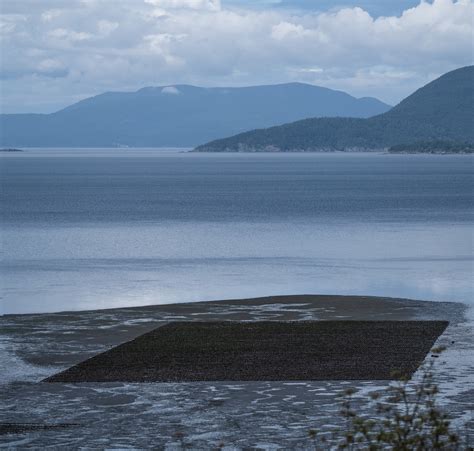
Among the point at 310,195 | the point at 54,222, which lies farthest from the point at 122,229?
the point at 310,195

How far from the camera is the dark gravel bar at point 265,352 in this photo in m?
18.4

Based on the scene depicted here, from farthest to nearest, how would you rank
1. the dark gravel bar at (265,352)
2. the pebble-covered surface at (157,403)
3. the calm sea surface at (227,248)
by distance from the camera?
the calm sea surface at (227,248) < the dark gravel bar at (265,352) < the pebble-covered surface at (157,403)

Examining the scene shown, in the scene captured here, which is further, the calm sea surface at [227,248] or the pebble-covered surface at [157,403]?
the calm sea surface at [227,248]

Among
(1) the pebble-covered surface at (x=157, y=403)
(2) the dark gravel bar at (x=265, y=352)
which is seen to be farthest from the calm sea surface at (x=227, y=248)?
(1) the pebble-covered surface at (x=157, y=403)

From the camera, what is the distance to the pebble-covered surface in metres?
14.3

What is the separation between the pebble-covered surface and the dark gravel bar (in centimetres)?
47

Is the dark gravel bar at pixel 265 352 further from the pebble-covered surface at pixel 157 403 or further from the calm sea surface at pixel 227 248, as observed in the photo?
the calm sea surface at pixel 227 248

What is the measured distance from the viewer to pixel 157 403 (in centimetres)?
1630

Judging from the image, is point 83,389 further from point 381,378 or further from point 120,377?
point 381,378

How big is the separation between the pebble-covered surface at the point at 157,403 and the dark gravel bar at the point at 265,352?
47 cm

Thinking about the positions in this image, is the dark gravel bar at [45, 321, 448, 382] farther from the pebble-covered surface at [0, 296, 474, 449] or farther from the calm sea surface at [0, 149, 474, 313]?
the calm sea surface at [0, 149, 474, 313]

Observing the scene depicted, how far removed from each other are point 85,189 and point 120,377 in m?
96.1

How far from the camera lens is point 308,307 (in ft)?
91.6

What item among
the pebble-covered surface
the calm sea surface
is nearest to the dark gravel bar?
the pebble-covered surface
